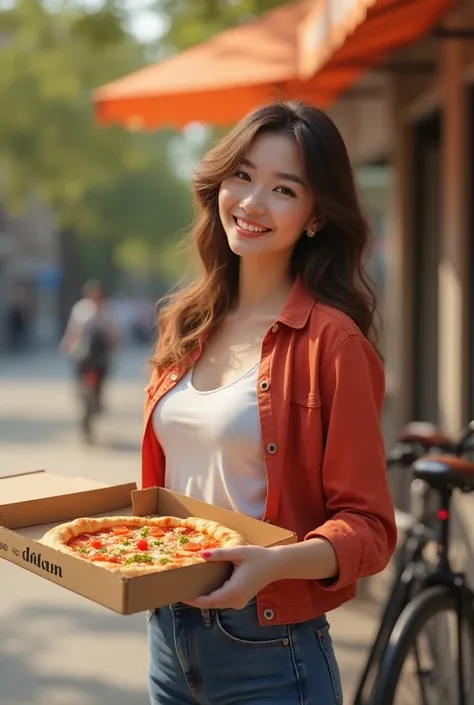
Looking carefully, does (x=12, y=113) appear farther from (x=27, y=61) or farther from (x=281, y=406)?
(x=281, y=406)

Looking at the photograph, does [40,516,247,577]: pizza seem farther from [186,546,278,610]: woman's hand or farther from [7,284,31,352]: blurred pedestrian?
[7,284,31,352]: blurred pedestrian

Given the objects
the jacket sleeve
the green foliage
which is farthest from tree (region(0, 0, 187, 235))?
the jacket sleeve

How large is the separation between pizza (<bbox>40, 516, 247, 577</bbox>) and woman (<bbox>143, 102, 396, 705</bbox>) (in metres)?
0.12

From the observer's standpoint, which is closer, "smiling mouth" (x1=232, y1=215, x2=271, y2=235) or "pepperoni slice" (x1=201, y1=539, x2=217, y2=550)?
"pepperoni slice" (x1=201, y1=539, x2=217, y2=550)

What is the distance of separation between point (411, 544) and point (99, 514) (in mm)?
1643

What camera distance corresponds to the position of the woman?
82.4 inches

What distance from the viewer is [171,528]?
223 centimetres

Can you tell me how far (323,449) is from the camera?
216 cm

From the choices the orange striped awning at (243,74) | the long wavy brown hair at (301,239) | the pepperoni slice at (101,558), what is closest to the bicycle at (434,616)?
the long wavy brown hair at (301,239)

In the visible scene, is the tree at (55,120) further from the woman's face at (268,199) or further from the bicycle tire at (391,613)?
the woman's face at (268,199)

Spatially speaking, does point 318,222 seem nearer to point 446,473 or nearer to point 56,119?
point 446,473

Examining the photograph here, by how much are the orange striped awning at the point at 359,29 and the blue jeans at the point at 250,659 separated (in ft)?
6.74

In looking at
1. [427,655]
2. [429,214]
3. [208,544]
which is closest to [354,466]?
[208,544]

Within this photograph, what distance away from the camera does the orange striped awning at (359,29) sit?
3729mm
